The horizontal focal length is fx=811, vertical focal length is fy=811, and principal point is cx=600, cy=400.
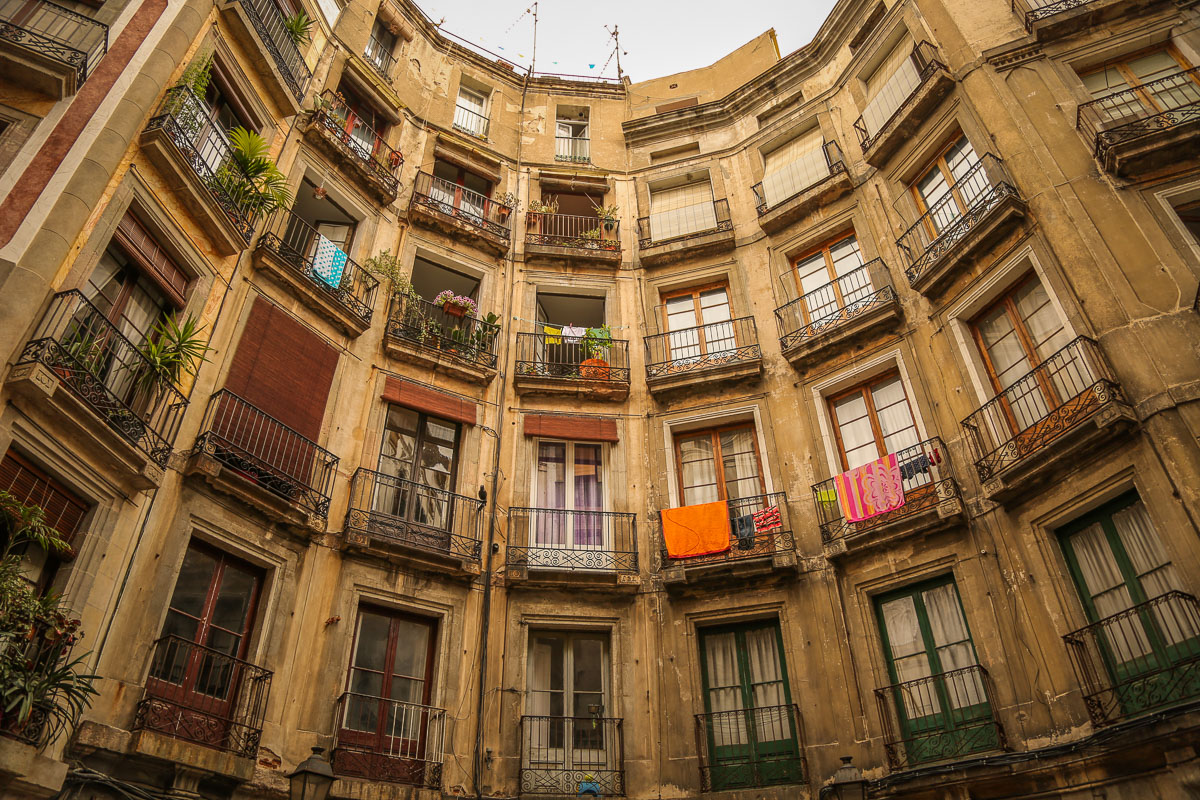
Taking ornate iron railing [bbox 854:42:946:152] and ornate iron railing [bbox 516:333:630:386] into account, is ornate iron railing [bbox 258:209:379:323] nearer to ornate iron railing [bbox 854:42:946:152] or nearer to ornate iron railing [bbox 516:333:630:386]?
ornate iron railing [bbox 516:333:630:386]

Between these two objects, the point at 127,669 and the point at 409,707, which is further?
the point at 409,707

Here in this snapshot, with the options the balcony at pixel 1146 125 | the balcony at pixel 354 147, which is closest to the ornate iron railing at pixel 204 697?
the balcony at pixel 354 147

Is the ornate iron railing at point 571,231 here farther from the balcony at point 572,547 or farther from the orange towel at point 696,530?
the orange towel at point 696,530

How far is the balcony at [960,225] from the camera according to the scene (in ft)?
39.8

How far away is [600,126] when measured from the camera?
2044 centimetres

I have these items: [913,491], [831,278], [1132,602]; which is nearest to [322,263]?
[831,278]

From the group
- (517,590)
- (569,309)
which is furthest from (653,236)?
(517,590)

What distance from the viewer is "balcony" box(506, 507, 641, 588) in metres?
13.4

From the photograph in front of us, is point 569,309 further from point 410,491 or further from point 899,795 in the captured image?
point 899,795

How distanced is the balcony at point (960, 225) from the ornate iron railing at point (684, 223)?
15.0 ft

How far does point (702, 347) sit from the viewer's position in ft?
53.5

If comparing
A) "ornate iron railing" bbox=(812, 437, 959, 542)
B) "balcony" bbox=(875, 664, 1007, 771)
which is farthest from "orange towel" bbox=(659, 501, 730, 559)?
"balcony" bbox=(875, 664, 1007, 771)

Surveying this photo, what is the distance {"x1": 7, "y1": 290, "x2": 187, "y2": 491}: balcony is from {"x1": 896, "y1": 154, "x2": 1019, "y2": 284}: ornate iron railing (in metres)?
11.5

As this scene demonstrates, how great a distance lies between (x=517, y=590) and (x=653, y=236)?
887cm
